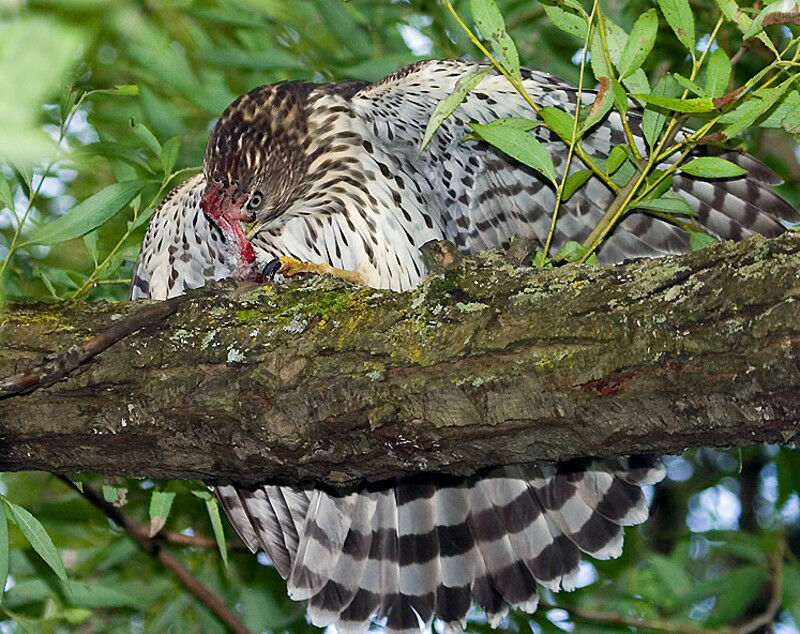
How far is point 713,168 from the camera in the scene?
2.27 m

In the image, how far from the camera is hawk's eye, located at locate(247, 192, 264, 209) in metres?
3.40

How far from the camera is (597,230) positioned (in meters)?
2.44

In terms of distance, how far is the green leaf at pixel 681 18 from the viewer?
6.77 feet

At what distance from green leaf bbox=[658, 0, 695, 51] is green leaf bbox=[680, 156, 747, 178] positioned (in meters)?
0.29

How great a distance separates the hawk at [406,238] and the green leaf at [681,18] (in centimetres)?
92

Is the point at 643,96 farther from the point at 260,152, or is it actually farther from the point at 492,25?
the point at 260,152

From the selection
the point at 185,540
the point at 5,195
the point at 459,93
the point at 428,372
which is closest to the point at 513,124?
the point at 459,93

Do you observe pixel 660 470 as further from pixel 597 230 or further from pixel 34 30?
pixel 34 30

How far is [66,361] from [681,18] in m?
1.46

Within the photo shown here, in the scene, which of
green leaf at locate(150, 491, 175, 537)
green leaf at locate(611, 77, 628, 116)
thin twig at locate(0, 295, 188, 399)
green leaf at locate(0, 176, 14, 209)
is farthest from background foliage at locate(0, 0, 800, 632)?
green leaf at locate(611, 77, 628, 116)

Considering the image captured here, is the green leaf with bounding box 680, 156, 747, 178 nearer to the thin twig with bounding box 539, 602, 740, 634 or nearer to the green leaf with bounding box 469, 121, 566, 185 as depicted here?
the green leaf with bounding box 469, 121, 566, 185

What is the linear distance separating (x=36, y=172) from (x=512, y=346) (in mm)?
1479

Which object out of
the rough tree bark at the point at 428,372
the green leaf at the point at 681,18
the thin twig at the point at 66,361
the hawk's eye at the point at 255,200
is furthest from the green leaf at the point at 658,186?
the hawk's eye at the point at 255,200

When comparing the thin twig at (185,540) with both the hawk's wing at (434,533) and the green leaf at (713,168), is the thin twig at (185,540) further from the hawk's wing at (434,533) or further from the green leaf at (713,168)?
the green leaf at (713,168)
